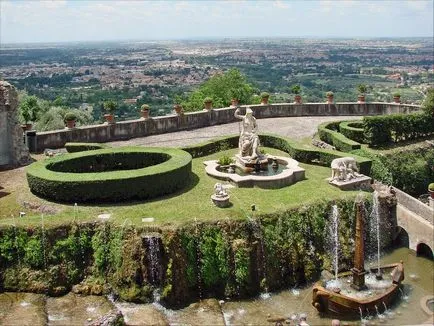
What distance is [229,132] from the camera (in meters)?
36.1

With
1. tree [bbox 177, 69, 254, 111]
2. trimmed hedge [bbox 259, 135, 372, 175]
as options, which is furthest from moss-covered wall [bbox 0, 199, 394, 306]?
tree [bbox 177, 69, 254, 111]

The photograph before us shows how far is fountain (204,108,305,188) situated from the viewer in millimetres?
23672

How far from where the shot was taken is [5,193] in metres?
23.5

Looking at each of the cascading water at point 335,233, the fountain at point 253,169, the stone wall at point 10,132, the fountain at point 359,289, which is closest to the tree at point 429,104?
the fountain at point 253,169

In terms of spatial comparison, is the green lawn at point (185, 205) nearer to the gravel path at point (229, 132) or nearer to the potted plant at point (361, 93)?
the gravel path at point (229, 132)

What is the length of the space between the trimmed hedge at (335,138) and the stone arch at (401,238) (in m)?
7.02

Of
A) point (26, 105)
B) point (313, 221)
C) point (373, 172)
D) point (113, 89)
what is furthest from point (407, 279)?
point (113, 89)

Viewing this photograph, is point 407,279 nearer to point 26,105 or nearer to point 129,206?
point 129,206

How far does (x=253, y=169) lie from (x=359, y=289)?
8.50 meters

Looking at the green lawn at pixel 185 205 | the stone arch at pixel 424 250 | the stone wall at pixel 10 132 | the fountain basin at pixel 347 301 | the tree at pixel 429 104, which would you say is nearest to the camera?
the fountain basin at pixel 347 301

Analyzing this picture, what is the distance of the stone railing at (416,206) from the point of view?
21.9 meters

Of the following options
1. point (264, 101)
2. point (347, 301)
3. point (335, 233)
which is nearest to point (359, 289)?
point (347, 301)

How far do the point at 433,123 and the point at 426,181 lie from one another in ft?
19.7

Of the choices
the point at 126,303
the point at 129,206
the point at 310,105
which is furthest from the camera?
the point at 310,105
